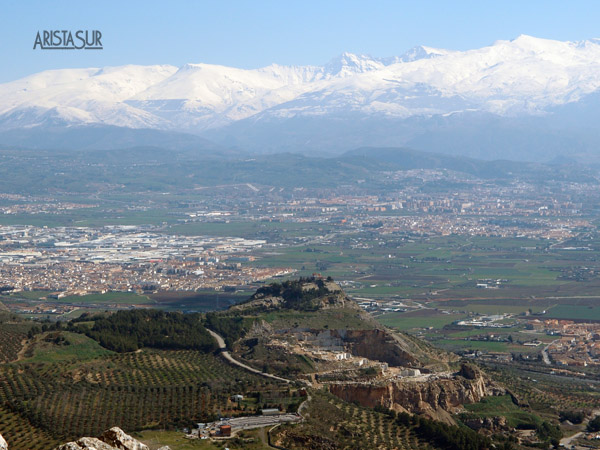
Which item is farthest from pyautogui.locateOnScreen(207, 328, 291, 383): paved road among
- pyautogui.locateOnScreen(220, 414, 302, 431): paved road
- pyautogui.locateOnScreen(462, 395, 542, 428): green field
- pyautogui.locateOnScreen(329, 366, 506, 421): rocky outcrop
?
pyautogui.locateOnScreen(462, 395, 542, 428): green field

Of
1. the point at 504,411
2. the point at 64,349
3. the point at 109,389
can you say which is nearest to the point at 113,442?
the point at 109,389

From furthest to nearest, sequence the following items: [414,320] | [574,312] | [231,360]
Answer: [574,312] → [414,320] → [231,360]

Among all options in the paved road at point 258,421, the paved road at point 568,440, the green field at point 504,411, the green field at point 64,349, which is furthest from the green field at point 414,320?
the paved road at point 258,421

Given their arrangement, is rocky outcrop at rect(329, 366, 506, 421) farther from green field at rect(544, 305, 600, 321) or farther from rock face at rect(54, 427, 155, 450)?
green field at rect(544, 305, 600, 321)

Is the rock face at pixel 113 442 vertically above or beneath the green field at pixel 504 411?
above

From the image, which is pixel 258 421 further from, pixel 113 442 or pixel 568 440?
pixel 113 442

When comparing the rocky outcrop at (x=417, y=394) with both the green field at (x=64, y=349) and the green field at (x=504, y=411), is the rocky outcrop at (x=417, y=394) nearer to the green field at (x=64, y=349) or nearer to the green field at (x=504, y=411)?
the green field at (x=504, y=411)

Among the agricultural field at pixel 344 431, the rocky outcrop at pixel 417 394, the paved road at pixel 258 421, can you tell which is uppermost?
the paved road at pixel 258 421

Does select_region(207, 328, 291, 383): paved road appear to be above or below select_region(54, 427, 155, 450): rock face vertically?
below

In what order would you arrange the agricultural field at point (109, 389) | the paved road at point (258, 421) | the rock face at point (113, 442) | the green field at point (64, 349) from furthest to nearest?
the green field at point (64, 349), the paved road at point (258, 421), the agricultural field at point (109, 389), the rock face at point (113, 442)

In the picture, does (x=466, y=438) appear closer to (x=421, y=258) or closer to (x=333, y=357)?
(x=333, y=357)
